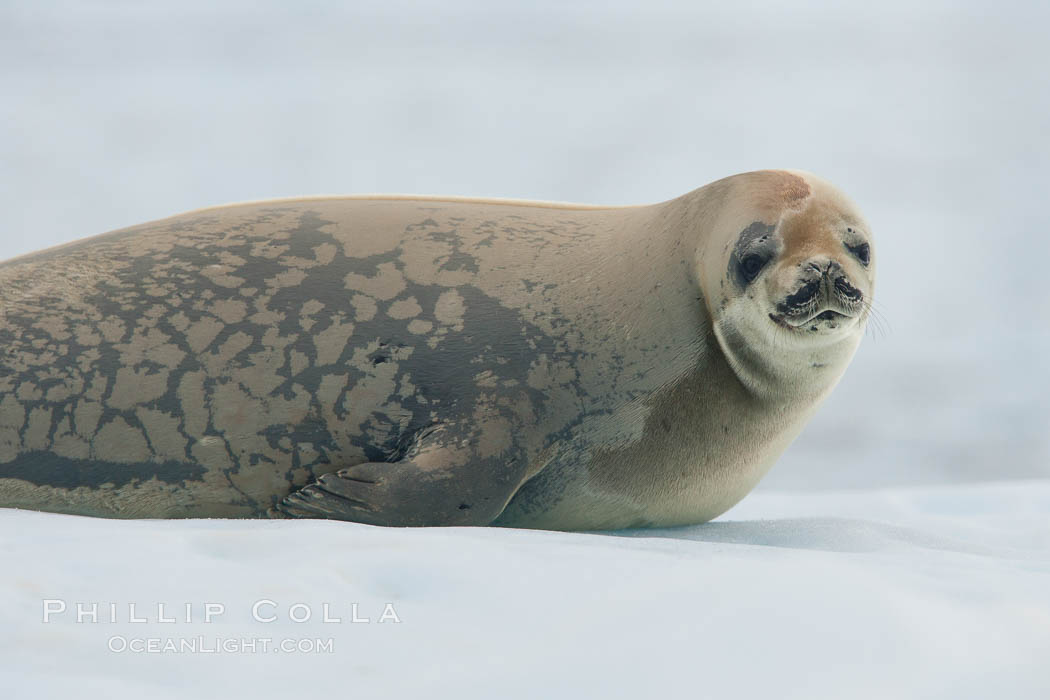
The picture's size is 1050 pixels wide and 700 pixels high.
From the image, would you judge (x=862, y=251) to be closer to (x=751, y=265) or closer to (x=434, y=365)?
(x=751, y=265)

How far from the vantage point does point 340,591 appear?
1.78 meters

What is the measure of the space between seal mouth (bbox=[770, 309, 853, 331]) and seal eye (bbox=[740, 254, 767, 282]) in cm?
12

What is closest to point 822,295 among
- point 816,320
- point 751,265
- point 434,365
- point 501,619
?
point 816,320

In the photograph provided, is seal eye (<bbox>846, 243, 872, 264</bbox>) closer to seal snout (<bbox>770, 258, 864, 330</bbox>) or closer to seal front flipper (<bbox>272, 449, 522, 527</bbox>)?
seal snout (<bbox>770, 258, 864, 330</bbox>)

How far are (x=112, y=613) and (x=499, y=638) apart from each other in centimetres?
53

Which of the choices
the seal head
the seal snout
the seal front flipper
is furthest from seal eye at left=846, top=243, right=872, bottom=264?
the seal front flipper

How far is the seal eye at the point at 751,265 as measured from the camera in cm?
312

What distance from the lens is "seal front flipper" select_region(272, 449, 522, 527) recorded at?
2891 millimetres

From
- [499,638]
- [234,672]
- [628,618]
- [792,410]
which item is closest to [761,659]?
[628,618]

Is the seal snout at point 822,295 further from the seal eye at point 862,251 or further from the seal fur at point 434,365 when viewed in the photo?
the seal eye at point 862,251

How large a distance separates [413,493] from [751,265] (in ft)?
3.51

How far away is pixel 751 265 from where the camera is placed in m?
3.14

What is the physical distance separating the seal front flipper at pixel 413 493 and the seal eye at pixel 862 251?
1.08 metres

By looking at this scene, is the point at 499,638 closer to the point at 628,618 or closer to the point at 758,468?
the point at 628,618
